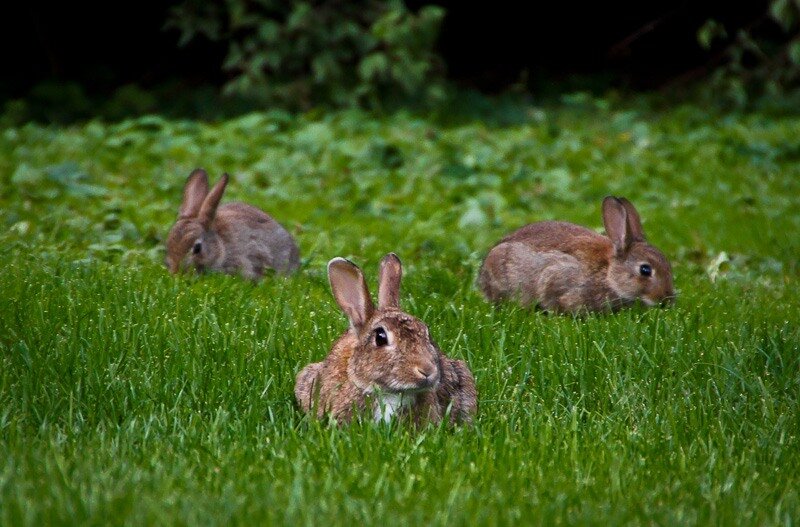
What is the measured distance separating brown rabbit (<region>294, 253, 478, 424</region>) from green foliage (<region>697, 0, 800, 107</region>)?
864 centimetres

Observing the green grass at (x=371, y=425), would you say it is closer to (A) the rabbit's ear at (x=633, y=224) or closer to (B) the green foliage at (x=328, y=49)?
(A) the rabbit's ear at (x=633, y=224)

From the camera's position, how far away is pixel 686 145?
456 inches

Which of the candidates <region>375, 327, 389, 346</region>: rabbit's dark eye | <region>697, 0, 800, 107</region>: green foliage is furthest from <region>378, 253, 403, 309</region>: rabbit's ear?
<region>697, 0, 800, 107</region>: green foliage

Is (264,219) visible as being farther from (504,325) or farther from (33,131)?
(33,131)

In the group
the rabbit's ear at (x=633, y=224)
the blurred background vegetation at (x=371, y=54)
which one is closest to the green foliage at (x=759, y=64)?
the blurred background vegetation at (x=371, y=54)

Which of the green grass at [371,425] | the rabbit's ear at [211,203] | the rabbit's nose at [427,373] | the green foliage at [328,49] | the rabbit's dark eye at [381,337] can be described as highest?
the green foliage at [328,49]

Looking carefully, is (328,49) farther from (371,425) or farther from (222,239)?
(371,425)

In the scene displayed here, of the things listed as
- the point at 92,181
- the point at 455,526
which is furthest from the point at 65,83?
the point at 455,526

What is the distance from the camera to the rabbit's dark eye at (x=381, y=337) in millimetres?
3969

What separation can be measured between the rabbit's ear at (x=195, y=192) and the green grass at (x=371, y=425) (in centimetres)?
31

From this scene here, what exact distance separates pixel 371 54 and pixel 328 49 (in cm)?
47

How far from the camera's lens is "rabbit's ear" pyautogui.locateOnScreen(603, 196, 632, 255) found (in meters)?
6.31

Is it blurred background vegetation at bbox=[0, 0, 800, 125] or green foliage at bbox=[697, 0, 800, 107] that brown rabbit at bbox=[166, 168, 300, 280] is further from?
green foliage at bbox=[697, 0, 800, 107]

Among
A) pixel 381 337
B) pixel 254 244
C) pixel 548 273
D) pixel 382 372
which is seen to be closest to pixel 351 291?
pixel 381 337
